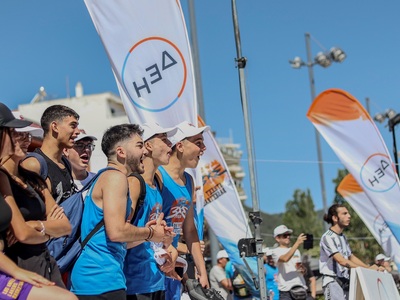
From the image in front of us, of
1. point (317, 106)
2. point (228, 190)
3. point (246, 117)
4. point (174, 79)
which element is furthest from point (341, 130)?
point (174, 79)

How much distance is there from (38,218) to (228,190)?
751cm

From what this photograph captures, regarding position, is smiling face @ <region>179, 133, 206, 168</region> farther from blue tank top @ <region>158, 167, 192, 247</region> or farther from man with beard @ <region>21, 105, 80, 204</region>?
man with beard @ <region>21, 105, 80, 204</region>

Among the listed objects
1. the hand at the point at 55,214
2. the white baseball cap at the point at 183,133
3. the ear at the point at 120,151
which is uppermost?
the white baseball cap at the point at 183,133

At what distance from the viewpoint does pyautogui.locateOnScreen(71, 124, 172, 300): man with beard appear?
182 inches

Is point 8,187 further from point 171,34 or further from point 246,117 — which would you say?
point 246,117

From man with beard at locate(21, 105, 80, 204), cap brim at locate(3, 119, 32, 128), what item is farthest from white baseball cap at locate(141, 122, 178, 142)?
cap brim at locate(3, 119, 32, 128)

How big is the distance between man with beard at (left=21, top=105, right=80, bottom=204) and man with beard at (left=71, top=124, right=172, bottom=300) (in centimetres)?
55

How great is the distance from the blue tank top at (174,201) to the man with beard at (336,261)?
3652 mm

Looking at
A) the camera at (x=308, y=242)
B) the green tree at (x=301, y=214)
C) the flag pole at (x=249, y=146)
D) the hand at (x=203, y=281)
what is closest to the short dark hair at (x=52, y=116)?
the hand at (x=203, y=281)

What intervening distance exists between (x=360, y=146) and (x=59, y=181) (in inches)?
289

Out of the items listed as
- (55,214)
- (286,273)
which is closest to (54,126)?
(55,214)

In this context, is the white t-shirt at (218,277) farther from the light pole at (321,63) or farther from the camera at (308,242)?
the light pole at (321,63)

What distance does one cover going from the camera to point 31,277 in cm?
371

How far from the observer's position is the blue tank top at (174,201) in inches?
234
